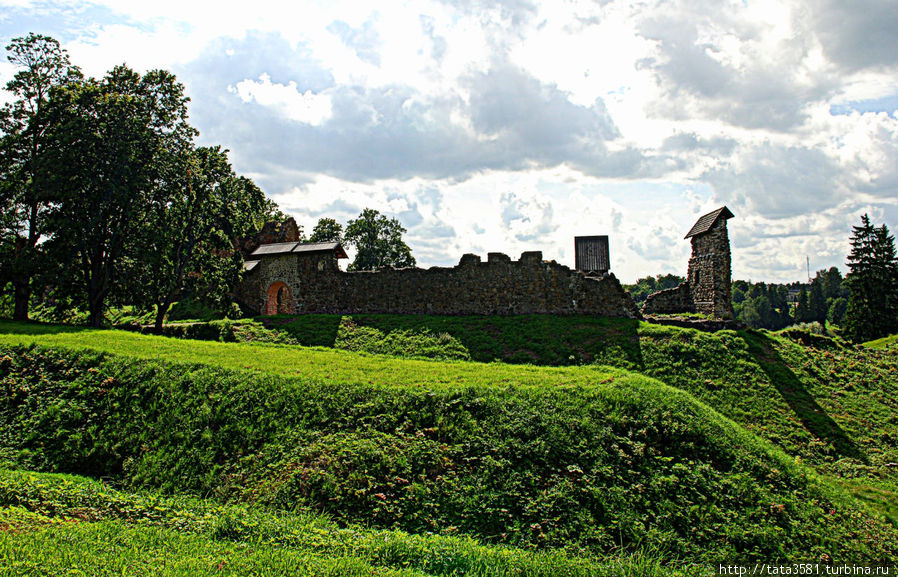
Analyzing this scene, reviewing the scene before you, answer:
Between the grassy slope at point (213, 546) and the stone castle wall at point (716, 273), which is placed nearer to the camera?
the grassy slope at point (213, 546)

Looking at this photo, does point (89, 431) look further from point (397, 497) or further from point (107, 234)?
point (107, 234)

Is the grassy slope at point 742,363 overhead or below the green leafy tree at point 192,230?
below

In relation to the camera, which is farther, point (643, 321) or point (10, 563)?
point (643, 321)

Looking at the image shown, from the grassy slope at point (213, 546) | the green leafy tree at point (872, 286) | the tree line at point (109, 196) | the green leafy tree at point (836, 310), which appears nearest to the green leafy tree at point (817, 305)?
the green leafy tree at point (836, 310)

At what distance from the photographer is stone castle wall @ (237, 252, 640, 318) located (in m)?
21.6

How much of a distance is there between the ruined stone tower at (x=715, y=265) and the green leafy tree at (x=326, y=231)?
3307cm

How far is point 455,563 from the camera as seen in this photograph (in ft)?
20.7

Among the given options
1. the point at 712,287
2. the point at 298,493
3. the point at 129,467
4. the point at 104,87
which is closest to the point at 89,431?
the point at 129,467

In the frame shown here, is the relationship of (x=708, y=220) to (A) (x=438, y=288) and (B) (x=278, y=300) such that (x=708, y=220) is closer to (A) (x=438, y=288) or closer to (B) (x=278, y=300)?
(A) (x=438, y=288)

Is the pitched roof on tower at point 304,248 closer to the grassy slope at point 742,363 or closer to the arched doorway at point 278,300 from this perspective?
the arched doorway at point 278,300

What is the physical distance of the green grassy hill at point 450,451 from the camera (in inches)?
304

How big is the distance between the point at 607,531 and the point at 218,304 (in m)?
19.6

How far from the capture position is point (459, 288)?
22.9 meters

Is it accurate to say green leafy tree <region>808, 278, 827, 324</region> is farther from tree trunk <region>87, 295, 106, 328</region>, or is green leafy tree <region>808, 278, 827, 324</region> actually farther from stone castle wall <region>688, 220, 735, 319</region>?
tree trunk <region>87, 295, 106, 328</region>
